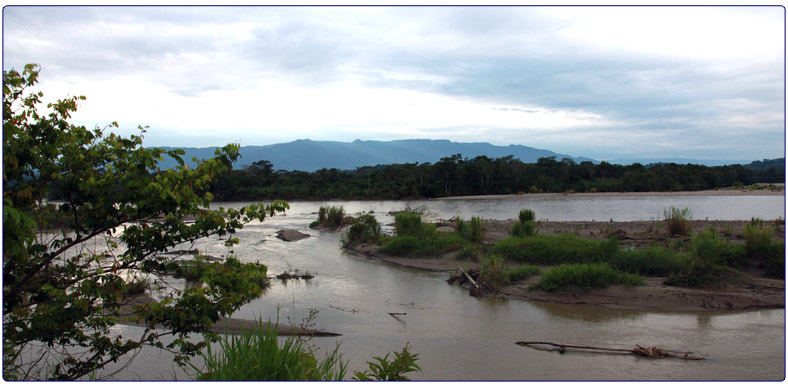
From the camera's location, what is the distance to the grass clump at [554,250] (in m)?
13.4

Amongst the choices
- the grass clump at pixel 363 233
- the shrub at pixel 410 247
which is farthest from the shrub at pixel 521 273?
the grass clump at pixel 363 233

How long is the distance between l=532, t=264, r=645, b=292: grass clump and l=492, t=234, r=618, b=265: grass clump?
74.4 inches

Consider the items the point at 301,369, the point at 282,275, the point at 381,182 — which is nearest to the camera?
the point at 301,369

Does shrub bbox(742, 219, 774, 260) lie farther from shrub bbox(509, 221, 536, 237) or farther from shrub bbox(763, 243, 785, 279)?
shrub bbox(509, 221, 536, 237)

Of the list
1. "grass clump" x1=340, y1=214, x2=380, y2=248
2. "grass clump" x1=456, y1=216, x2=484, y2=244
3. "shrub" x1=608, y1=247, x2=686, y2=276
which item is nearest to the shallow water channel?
"shrub" x1=608, y1=247, x2=686, y2=276

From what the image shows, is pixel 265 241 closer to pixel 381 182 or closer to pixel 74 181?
pixel 74 181

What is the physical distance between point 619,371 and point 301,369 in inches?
184

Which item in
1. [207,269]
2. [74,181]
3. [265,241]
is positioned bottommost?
[265,241]

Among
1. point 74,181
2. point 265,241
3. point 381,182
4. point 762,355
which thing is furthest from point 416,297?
point 381,182

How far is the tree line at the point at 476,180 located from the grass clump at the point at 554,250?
145 feet

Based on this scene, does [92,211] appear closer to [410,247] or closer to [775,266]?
[410,247]

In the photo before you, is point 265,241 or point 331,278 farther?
point 265,241

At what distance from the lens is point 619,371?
275 inches

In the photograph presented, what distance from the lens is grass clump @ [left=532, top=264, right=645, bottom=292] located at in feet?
35.7
